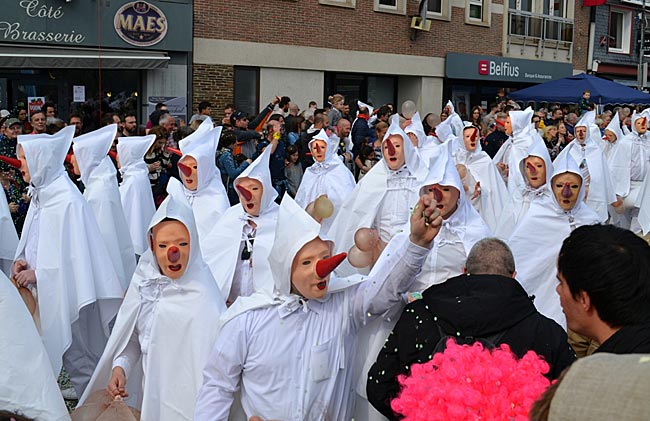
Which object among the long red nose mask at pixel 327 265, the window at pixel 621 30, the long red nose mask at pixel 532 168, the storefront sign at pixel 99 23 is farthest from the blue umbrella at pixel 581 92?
the long red nose mask at pixel 327 265

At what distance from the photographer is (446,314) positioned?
337 centimetres

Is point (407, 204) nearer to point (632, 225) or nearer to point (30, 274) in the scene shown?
point (30, 274)

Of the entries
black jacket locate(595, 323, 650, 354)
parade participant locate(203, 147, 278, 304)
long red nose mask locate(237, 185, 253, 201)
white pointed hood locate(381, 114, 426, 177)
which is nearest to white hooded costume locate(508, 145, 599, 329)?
white pointed hood locate(381, 114, 426, 177)

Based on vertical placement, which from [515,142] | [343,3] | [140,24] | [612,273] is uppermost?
[343,3]

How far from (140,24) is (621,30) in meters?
23.6

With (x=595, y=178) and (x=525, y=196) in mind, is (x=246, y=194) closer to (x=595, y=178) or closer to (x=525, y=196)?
(x=525, y=196)

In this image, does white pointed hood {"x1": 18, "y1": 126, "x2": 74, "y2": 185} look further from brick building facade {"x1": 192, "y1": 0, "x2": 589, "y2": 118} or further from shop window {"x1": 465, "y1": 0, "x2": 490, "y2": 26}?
shop window {"x1": 465, "y1": 0, "x2": 490, "y2": 26}

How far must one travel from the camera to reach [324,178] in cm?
1109

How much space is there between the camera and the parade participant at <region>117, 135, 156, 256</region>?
897cm

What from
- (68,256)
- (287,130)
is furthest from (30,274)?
(287,130)

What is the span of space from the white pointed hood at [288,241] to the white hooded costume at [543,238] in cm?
307

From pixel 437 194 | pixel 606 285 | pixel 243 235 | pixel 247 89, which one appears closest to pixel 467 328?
pixel 606 285

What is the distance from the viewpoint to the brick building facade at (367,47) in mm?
20125

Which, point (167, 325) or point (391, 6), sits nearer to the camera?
point (167, 325)
